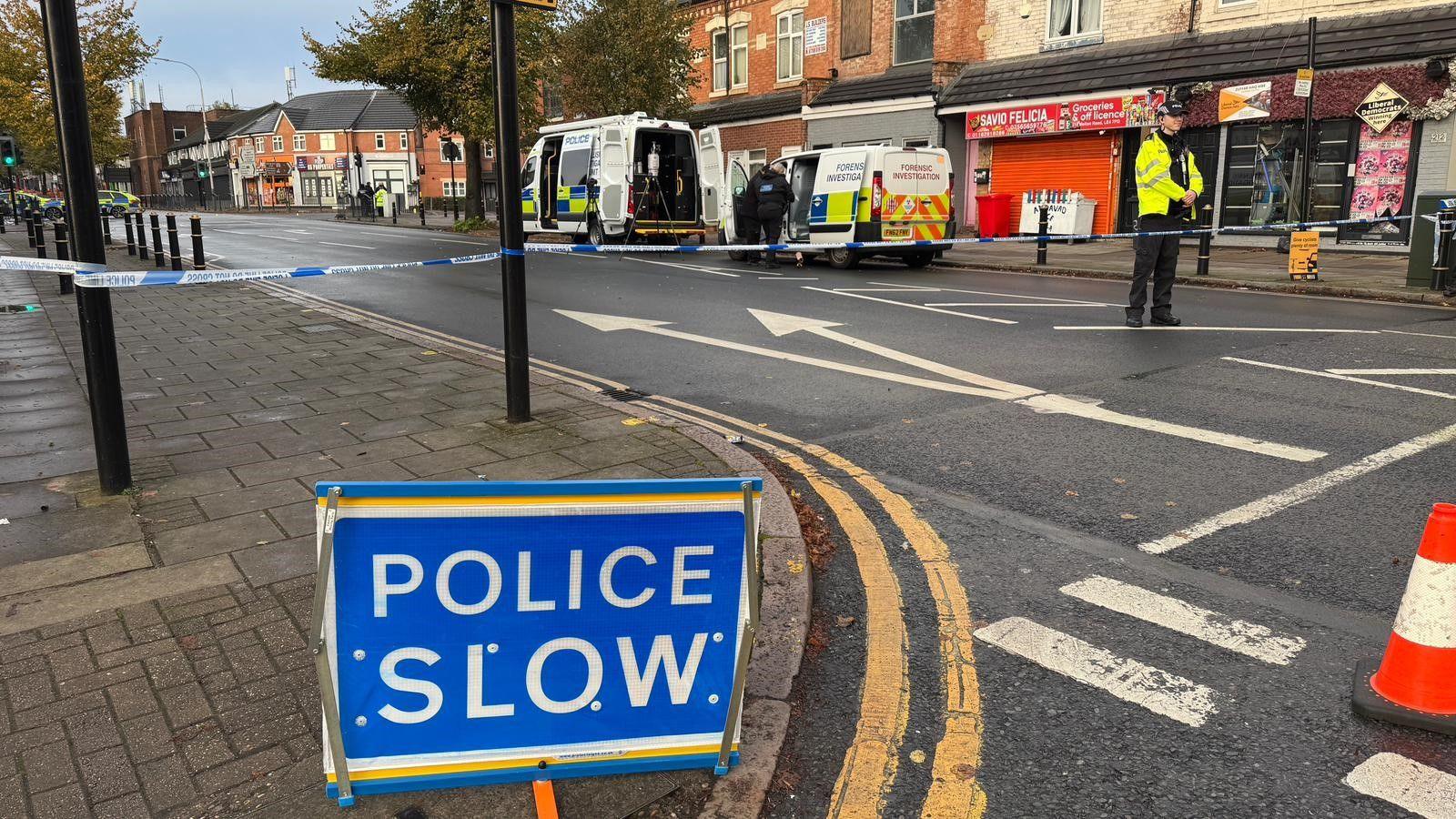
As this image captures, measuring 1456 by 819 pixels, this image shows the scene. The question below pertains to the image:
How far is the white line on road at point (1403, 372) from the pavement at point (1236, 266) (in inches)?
204

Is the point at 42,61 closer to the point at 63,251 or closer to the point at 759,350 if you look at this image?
the point at 63,251

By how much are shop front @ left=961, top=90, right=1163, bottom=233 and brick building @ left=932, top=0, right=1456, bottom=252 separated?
4 centimetres

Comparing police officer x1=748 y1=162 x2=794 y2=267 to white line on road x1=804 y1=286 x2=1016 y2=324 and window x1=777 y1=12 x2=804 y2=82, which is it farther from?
window x1=777 y1=12 x2=804 y2=82

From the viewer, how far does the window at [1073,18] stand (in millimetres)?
22719

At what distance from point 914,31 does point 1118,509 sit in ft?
82.0

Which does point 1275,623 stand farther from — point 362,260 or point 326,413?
point 362,260

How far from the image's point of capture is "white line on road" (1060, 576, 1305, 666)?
3.32m

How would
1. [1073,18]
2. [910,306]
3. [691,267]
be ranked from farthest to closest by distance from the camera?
[1073,18] < [691,267] < [910,306]

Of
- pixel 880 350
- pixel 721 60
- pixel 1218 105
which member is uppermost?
pixel 721 60

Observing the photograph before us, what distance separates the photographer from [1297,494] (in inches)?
189

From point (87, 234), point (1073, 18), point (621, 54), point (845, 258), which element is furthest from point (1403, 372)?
point (621, 54)

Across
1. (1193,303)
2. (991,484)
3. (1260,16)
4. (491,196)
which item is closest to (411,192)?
(491,196)

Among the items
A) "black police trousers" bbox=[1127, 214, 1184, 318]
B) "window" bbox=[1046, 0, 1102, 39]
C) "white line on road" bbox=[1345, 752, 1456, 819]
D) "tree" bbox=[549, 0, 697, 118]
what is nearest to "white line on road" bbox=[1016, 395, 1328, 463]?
"white line on road" bbox=[1345, 752, 1456, 819]

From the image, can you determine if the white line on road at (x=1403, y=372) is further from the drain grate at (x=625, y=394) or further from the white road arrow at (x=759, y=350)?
the drain grate at (x=625, y=394)
